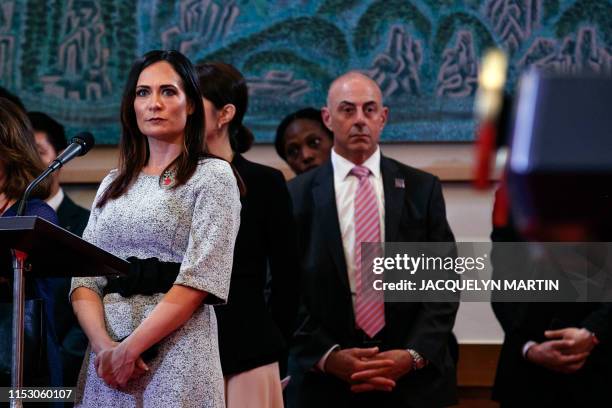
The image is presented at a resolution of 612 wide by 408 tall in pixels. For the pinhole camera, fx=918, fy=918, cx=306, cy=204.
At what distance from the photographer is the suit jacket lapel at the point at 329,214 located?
3.58 m

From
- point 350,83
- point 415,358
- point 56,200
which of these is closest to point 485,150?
point 415,358

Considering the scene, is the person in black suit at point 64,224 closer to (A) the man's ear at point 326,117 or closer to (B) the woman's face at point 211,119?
(B) the woman's face at point 211,119

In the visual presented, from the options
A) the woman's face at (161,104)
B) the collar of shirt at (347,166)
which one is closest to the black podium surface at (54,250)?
the woman's face at (161,104)

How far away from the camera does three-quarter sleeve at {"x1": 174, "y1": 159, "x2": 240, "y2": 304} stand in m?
2.19

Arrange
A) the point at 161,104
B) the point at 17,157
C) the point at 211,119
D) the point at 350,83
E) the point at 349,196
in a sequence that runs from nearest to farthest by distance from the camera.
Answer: the point at 161,104 < the point at 17,157 < the point at 211,119 < the point at 349,196 < the point at 350,83

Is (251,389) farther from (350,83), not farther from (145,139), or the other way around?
(350,83)

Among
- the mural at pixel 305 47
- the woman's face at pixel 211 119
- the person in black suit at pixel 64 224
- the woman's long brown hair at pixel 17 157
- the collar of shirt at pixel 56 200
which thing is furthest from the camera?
the mural at pixel 305 47

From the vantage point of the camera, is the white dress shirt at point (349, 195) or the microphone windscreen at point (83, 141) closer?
the microphone windscreen at point (83, 141)

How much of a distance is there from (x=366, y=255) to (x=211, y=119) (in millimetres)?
897

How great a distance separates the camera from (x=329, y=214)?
3.69 metres

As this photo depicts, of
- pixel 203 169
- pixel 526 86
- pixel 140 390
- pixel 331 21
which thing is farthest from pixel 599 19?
pixel 526 86

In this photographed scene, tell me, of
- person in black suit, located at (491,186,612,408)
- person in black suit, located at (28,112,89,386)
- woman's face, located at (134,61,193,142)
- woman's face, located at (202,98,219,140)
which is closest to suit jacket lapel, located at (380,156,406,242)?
person in black suit, located at (491,186,612,408)

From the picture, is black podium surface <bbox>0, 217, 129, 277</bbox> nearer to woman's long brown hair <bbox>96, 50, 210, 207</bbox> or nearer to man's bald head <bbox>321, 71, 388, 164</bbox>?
woman's long brown hair <bbox>96, 50, 210, 207</bbox>

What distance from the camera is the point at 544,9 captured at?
15.0ft
